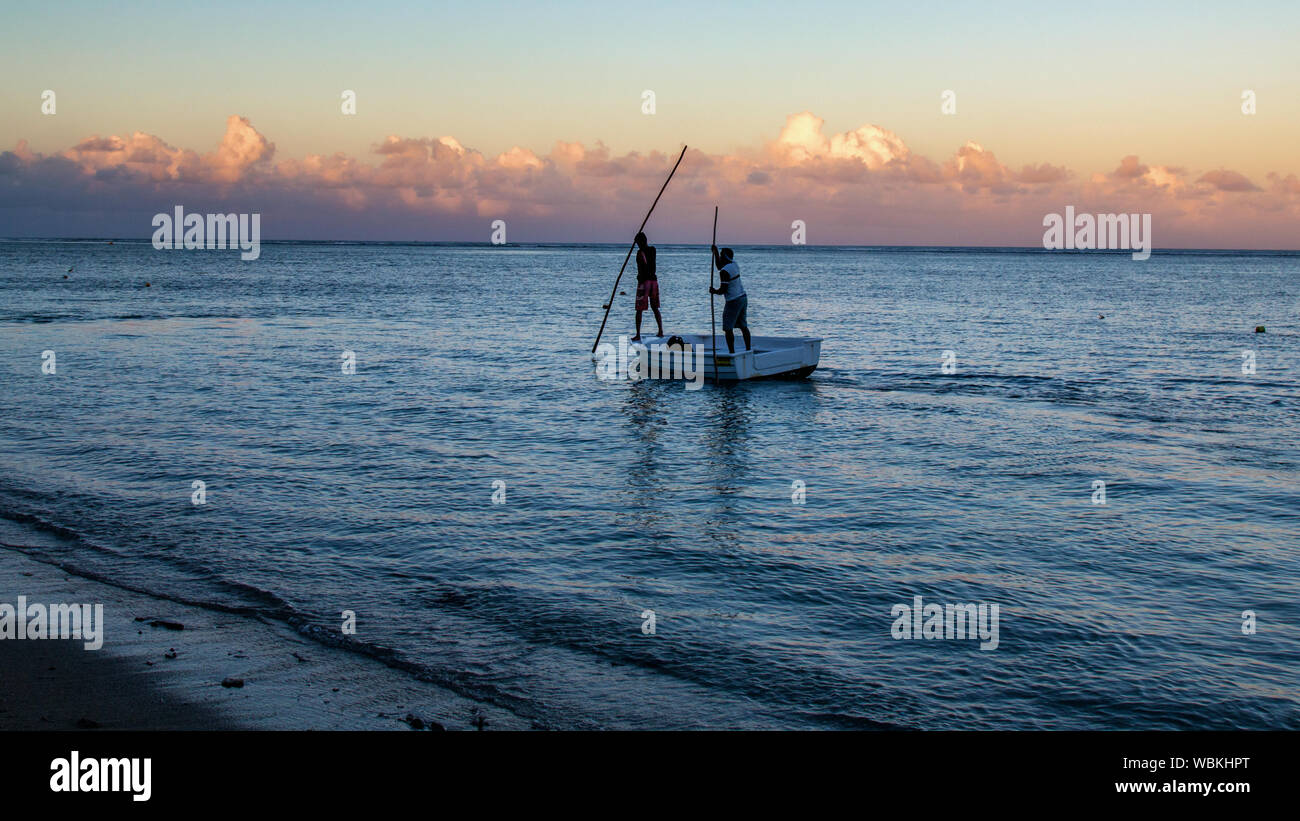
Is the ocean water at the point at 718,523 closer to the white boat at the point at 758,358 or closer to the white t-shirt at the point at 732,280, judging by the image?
the white boat at the point at 758,358

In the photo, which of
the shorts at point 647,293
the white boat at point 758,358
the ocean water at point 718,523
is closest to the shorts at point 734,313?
the white boat at point 758,358

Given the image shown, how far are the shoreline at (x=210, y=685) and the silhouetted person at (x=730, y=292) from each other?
515 inches

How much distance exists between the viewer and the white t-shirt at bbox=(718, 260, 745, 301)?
1903 centimetres

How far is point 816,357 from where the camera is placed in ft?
69.1

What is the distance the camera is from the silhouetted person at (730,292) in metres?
19.1

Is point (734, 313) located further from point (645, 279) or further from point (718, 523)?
point (718, 523)

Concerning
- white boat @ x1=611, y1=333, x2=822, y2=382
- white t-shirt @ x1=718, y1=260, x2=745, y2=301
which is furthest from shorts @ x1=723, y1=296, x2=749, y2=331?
white boat @ x1=611, y1=333, x2=822, y2=382

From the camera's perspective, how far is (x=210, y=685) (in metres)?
5.94

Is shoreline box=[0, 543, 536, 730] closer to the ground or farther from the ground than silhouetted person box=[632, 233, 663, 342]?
closer to the ground

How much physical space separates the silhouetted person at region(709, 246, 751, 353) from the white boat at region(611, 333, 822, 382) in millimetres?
416

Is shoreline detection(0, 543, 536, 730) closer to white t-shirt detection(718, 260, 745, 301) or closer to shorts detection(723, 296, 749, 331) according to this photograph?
white t-shirt detection(718, 260, 745, 301)
